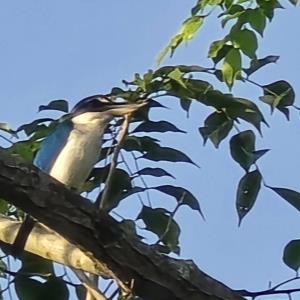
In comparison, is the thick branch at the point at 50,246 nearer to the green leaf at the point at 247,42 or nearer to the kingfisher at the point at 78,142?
the green leaf at the point at 247,42

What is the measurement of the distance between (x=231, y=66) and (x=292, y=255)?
274mm

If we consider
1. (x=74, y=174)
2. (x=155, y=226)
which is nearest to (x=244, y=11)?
(x=155, y=226)

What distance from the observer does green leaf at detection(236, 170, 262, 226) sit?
4.13 ft

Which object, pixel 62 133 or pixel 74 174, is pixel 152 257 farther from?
pixel 62 133

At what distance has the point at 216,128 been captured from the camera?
1313mm

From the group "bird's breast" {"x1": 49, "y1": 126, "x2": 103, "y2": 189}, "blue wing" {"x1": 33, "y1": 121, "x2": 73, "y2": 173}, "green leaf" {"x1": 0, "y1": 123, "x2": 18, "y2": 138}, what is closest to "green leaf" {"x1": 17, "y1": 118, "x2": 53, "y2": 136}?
"green leaf" {"x1": 0, "y1": 123, "x2": 18, "y2": 138}

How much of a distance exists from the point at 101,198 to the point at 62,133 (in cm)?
91

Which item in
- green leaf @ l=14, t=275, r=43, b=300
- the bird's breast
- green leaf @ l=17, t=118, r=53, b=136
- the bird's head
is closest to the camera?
green leaf @ l=14, t=275, r=43, b=300

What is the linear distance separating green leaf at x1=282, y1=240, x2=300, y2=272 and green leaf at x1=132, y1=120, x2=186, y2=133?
24 centimetres

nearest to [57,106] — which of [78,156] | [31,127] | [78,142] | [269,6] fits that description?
[31,127]

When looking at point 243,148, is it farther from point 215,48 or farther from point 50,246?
point 50,246

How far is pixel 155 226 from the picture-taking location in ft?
4.24

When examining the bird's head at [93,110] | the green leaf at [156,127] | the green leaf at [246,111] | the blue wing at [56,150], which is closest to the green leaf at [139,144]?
the green leaf at [156,127]

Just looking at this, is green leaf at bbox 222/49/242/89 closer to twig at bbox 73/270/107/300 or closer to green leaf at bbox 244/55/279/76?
green leaf at bbox 244/55/279/76
